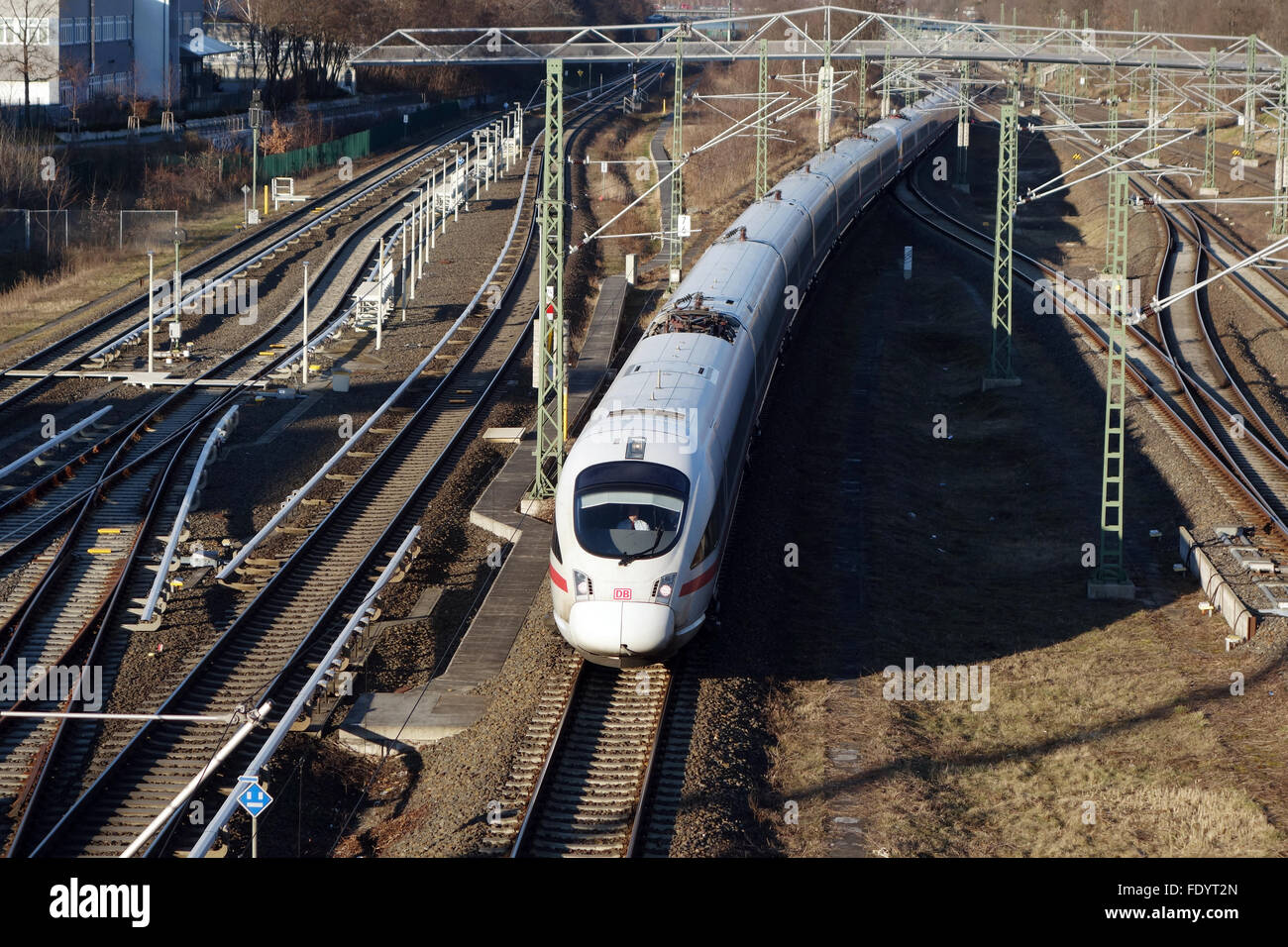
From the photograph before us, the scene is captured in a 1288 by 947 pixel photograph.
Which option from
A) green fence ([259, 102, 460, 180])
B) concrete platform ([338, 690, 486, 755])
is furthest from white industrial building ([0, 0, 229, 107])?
concrete platform ([338, 690, 486, 755])

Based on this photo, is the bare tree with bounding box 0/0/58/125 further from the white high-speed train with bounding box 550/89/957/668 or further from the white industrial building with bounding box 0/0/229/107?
the white high-speed train with bounding box 550/89/957/668

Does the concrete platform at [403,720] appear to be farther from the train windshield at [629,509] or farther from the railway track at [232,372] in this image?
the railway track at [232,372]

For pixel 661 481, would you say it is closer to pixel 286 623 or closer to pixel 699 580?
pixel 699 580

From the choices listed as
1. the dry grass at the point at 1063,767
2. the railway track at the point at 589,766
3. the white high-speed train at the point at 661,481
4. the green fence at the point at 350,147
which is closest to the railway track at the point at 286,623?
the railway track at the point at 589,766

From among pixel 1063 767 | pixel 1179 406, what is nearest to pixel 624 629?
pixel 1063 767
